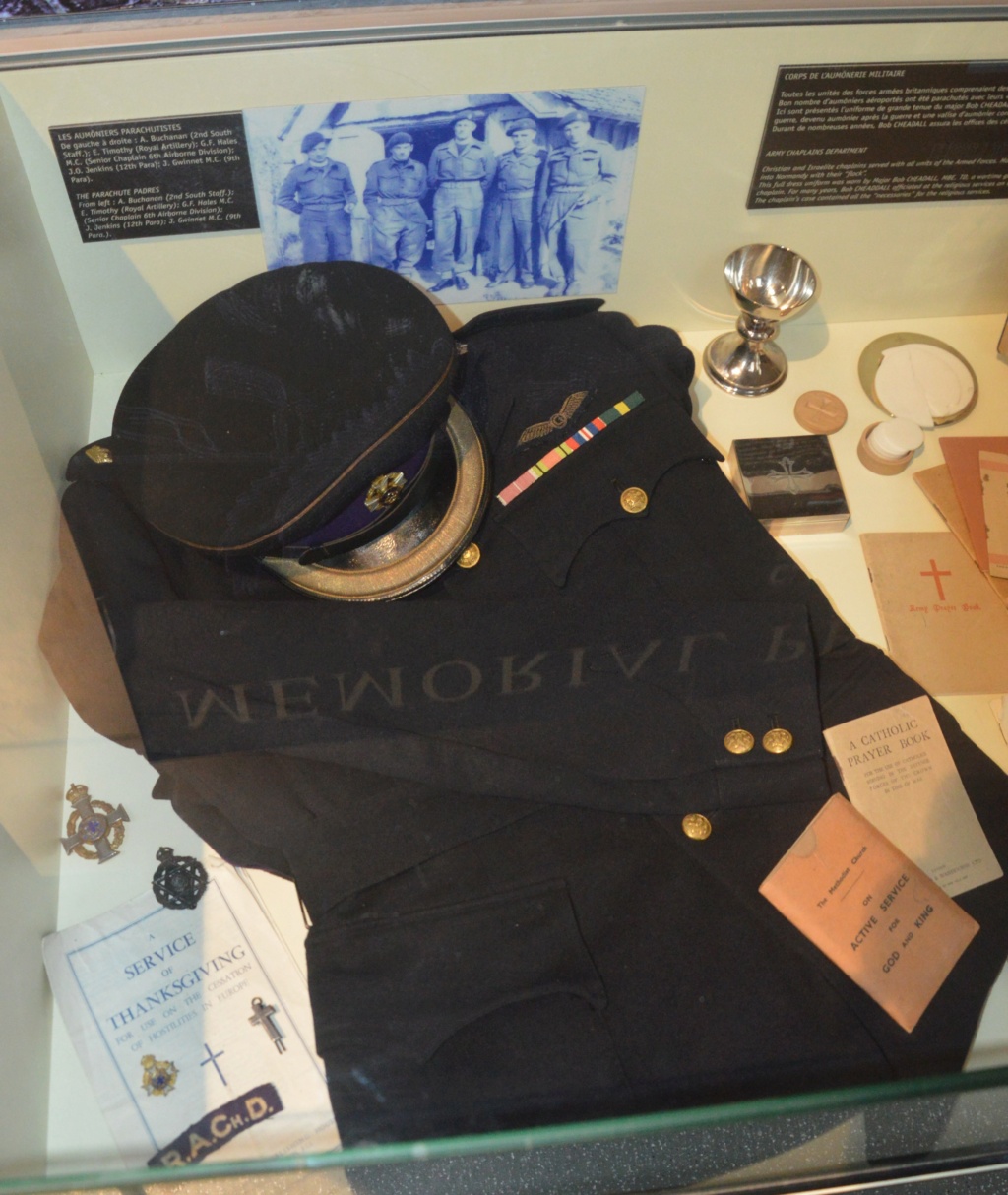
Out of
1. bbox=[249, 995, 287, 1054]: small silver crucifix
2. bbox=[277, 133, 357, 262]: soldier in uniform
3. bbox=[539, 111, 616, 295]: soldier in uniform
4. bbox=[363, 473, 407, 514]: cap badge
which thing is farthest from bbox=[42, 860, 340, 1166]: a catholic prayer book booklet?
bbox=[539, 111, 616, 295]: soldier in uniform

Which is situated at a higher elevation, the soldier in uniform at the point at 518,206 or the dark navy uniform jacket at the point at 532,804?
the soldier in uniform at the point at 518,206

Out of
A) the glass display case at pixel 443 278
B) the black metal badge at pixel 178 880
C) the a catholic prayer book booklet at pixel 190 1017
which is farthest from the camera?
the black metal badge at pixel 178 880

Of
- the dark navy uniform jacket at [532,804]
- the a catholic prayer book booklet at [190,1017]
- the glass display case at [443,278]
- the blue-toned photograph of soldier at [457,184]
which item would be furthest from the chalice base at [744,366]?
the a catholic prayer book booklet at [190,1017]

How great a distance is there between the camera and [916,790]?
1123 mm

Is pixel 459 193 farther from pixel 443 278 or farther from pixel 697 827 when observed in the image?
pixel 697 827

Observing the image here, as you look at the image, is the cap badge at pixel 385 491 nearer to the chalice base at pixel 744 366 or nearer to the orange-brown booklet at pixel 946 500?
the chalice base at pixel 744 366

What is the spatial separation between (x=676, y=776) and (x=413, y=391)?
1.56 ft

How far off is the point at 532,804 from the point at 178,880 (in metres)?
0.36

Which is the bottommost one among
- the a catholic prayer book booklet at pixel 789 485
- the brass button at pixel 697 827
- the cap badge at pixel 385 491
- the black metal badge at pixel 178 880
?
the black metal badge at pixel 178 880

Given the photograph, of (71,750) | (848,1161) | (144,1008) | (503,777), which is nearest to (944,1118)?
(848,1161)

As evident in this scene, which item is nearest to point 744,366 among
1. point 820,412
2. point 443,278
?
point 820,412

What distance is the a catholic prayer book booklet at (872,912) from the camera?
40.3 inches

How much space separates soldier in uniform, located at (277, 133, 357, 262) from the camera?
121cm

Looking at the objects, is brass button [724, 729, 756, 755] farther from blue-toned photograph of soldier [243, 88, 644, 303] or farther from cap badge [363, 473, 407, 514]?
blue-toned photograph of soldier [243, 88, 644, 303]
